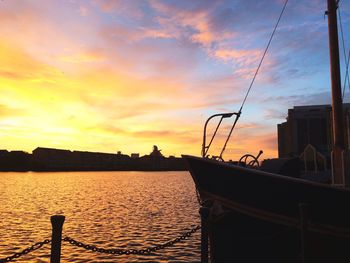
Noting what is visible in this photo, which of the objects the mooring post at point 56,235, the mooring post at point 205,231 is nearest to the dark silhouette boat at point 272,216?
the mooring post at point 205,231

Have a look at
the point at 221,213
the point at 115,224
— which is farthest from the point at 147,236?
the point at 221,213

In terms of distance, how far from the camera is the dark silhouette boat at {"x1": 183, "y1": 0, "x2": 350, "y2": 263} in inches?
404

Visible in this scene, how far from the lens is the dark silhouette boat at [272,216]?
10.3 meters

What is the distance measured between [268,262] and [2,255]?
1431 centimetres

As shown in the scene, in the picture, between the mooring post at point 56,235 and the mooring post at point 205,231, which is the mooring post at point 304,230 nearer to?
the mooring post at point 205,231

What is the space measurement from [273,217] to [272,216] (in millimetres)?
38

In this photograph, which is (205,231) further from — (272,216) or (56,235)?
(56,235)

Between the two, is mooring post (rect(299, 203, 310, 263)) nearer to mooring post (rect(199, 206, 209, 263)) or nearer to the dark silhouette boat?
the dark silhouette boat

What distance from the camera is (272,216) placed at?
417 inches

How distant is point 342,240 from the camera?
10531mm

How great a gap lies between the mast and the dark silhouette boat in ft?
1.88

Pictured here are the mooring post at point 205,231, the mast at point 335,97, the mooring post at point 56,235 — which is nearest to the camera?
the mooring post at point 56,235

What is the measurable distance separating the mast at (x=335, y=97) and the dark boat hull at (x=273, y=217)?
7.10 ft

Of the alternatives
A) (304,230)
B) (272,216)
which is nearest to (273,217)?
(272,216)
